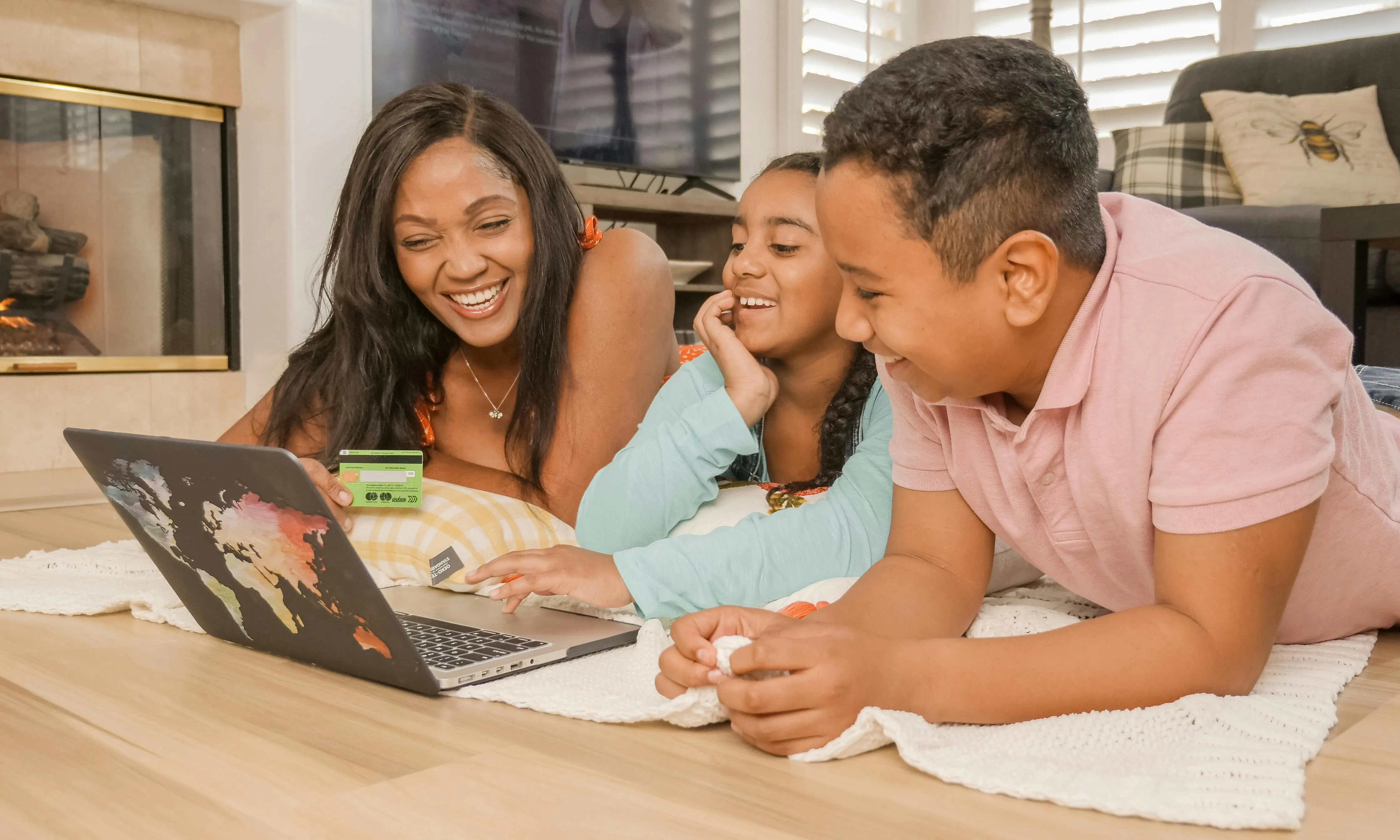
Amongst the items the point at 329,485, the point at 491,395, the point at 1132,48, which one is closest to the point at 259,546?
the point at 329,485

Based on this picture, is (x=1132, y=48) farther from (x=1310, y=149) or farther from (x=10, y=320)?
(x=10, y=320)

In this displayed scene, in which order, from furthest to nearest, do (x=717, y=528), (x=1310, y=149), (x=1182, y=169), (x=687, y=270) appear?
(x=687, y=270) < (x=1182, y=169) < (x=1310, y=149) < (x=717, y=528)

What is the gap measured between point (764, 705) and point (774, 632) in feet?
0.15

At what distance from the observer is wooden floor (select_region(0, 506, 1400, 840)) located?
0.64 meters

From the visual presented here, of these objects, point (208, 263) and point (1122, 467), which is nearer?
point (1122, 467)

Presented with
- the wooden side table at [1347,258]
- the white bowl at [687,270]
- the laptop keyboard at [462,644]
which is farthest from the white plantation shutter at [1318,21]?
the laptop keyboard at [462,644]

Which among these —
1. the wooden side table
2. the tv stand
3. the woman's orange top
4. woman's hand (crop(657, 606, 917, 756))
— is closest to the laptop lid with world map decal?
woman's hand (crop(657, 606, 917, 756))

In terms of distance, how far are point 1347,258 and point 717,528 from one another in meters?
1.33

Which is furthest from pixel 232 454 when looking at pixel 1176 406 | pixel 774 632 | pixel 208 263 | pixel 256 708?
pixel 208 263

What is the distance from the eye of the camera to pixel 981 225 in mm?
740

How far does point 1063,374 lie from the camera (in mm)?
A: 785

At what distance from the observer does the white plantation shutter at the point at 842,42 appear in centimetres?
394

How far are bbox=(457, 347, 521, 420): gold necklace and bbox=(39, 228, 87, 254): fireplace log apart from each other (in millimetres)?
1336

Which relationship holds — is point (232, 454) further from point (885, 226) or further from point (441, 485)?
point (441, 485)
